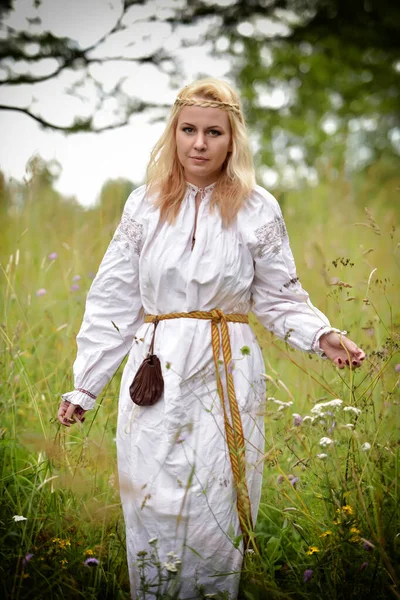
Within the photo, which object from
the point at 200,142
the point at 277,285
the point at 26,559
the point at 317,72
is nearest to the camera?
the point at 26,559

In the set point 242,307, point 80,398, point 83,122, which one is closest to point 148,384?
point 80,398

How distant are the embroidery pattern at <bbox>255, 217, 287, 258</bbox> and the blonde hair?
0.33 feet

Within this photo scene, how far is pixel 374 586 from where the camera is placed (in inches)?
77.8

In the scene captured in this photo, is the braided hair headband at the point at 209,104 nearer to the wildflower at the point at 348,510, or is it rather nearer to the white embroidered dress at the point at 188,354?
the white embroidered dress at the point at 188,354

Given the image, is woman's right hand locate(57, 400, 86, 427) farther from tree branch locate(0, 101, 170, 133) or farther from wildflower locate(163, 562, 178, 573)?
tree branch locate(0, 101, 170, 133)

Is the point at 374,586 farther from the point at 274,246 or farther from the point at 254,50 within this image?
the point at 254,50

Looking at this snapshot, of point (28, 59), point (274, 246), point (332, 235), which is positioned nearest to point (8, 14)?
point (28, 59)

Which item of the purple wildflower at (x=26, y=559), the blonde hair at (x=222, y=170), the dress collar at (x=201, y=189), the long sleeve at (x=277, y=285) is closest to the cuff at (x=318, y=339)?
the long sleeve at (x=277, y=285)

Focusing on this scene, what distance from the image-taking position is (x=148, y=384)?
2.17 metres

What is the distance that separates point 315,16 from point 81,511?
23.2ft

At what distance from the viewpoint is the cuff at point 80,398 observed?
7.66 feet

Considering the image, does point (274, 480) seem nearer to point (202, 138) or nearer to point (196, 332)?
point (196, 332)

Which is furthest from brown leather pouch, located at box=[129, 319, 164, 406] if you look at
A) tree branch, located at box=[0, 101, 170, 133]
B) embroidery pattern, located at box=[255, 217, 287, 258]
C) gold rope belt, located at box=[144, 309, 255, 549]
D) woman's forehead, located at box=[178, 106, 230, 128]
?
tree branch, located at box=[0, 101, 170, 133]

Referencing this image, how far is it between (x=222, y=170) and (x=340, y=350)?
2.28ft
